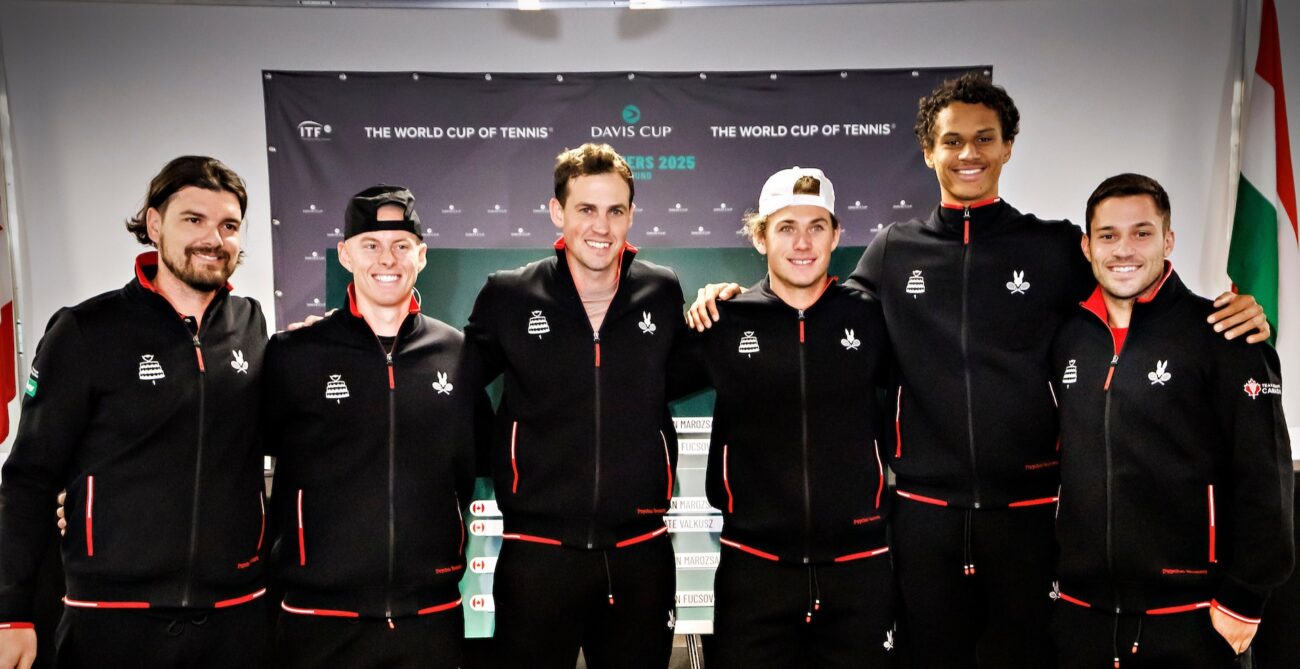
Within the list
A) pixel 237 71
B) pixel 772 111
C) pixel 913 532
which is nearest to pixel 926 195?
pixel 772 111

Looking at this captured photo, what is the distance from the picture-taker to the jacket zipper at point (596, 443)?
8.12 ft

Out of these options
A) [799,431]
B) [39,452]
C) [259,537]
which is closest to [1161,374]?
[799,431]

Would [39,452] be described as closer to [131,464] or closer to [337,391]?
[131,464]

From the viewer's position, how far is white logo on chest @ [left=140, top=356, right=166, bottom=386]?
228 centimetres

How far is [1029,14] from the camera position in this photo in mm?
4074

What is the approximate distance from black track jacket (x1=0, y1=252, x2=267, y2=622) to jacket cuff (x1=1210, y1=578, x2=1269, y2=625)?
8.65ft

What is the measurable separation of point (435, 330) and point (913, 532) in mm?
1561

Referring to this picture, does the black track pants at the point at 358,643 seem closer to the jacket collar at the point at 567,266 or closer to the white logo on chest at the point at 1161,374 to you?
the jacket collar at the point at 567,266

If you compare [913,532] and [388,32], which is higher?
[388,32]

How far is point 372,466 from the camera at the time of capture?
2.38 meters

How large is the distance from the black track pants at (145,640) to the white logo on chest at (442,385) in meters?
0.82

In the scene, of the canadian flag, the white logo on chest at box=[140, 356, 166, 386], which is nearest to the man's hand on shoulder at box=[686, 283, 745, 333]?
the white logo on chest at box=[140, 356, 166, 386]

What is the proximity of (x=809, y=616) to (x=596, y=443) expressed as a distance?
79 cm

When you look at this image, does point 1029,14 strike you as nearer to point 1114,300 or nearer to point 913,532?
point 1114,300
